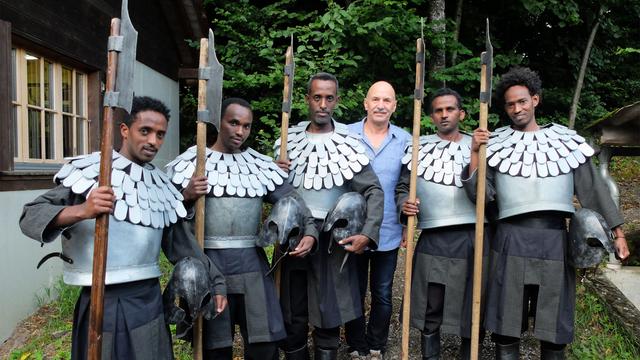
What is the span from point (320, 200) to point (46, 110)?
10.2 feet

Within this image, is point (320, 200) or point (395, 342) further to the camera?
point (395, 342)

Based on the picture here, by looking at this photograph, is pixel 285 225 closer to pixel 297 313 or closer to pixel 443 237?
pixel 297 313

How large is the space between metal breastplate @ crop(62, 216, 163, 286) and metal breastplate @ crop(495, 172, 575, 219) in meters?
1.85

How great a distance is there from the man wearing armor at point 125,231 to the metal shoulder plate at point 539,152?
1.70 m

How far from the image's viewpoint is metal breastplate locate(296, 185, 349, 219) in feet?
9.37

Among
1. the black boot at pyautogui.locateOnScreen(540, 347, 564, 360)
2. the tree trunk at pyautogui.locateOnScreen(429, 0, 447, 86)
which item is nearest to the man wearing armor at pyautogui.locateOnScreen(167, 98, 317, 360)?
the black boot at pyautogui.locateOnScreen(540, 347, 564, 360)

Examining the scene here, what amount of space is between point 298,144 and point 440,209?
0.90 meters

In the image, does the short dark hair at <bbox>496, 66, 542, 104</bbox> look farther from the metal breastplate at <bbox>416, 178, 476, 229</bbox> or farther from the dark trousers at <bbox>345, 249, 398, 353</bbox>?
the dark trousers at <bbox>345, 249, 398, 353</bbox>

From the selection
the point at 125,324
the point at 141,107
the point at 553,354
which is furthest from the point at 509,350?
the point at 141,107

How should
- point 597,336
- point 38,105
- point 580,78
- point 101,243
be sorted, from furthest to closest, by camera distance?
point 580,78
point 38,105
point 597,336
point 101,243

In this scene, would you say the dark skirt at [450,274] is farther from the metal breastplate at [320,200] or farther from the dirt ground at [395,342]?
the dirt ground at [395,342]

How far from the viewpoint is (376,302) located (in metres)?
3.36

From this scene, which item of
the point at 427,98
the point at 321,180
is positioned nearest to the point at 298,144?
the point at 321,180

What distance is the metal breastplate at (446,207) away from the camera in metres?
2.90
